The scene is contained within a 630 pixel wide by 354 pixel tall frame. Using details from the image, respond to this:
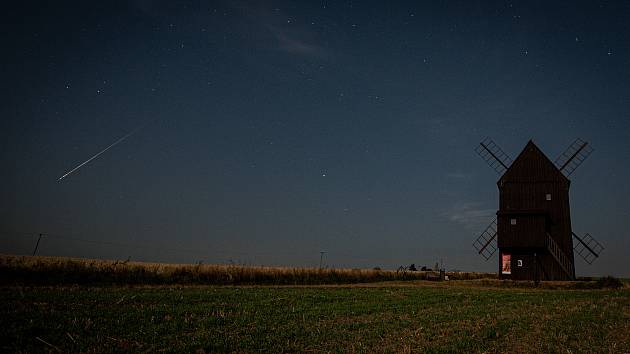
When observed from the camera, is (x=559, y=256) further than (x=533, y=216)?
Yes

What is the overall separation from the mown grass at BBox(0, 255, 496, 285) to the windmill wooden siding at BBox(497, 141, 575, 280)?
1885 centimetres

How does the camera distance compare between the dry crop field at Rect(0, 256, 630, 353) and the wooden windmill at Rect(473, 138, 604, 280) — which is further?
the wooden windmill at Rect(473, 138, 604, 280)

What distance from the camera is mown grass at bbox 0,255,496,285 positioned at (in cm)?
2777

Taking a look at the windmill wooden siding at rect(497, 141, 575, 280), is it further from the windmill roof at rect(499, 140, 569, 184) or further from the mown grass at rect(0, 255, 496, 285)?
the mown grass at rect(0, 255, 496, 285)

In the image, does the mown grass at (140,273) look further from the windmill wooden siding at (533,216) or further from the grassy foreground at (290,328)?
the windmill wooden siding at (533,216)

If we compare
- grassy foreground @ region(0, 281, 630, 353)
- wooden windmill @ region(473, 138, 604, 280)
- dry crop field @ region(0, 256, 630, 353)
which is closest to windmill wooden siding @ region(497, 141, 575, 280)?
wooden windmill @ region(473, 138, 604, 280)

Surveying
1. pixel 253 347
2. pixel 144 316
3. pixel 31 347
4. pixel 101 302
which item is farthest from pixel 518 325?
pixel 101 302

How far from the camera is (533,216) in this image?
44.7 metres

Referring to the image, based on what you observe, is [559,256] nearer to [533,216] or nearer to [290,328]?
[533,216]

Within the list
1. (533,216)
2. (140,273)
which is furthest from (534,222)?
(140,273)

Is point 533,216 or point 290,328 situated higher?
point 533,216

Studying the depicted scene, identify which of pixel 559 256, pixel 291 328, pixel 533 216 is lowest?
pixel 291 328

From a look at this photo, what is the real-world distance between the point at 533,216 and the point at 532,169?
6.24 metres

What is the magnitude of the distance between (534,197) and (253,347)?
46019 millimetres
